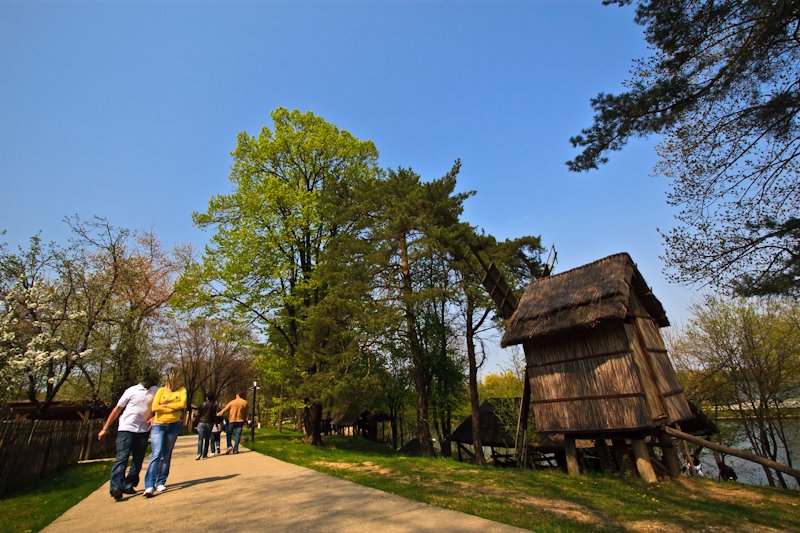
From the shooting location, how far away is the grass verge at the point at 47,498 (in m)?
5.49

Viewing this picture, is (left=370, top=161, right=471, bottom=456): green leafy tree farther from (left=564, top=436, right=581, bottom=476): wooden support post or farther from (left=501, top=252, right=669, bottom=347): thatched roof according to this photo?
(left=564, top=436, right=581, bottom=476): wooden support post

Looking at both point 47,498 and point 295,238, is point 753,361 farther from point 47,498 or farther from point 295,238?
point 47,498

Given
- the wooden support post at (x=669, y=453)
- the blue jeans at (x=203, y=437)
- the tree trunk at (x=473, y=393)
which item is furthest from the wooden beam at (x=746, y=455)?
the blue jeans at (x=203, y=437)

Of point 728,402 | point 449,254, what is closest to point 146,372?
point 449,254

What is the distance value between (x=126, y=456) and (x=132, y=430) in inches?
14.8

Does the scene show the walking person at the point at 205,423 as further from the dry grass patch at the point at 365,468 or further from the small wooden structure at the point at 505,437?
the small wooden structure at the point at 505,437

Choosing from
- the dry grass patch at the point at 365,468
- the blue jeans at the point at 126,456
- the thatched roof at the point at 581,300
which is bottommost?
the dry grass patch at the point at 365,468

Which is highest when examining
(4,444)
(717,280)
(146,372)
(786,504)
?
(717,280)

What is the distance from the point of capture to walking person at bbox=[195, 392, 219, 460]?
38.9 ft

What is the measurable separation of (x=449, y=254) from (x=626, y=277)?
7.69m

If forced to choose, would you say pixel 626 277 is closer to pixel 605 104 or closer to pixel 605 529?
pixel 605 104

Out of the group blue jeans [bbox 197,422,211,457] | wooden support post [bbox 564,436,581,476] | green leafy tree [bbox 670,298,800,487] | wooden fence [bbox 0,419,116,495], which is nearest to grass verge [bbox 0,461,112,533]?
wooden fence [bbox 0,419,116,495]

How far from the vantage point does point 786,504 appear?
809 centimetres

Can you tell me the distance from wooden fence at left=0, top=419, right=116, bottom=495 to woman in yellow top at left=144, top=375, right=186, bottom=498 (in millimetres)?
4145
